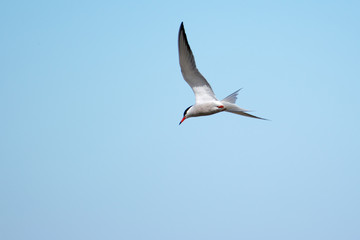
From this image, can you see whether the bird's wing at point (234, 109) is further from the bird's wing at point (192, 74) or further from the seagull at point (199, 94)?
the bird's wing at point (192, 74)

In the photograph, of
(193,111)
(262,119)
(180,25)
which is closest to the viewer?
(180,25)

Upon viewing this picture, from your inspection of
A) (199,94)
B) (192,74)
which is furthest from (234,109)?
(192,74)

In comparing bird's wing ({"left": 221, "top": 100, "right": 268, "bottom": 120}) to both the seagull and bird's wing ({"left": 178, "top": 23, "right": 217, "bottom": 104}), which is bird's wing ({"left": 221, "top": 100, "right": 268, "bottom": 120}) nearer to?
the seagull

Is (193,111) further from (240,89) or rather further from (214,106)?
(240,89)

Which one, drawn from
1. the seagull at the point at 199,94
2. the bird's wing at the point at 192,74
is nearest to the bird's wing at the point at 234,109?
the seagull at the point at 199,94

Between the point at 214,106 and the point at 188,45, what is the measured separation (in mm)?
1525

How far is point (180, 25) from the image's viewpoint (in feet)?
25.6

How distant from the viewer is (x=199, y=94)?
9.02 meters

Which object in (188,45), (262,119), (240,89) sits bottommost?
(262,119)

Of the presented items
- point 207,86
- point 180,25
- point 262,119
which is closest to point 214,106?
point 207,86

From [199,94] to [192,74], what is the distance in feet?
2.01

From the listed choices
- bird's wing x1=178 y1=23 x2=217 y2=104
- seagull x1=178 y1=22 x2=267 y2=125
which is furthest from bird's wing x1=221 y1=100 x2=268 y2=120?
bird's wing x1=178 y1=23 x2=217 y2=104

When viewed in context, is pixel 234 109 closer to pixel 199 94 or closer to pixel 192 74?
A: pixel 199 94

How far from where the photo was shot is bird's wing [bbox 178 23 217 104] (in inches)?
316
